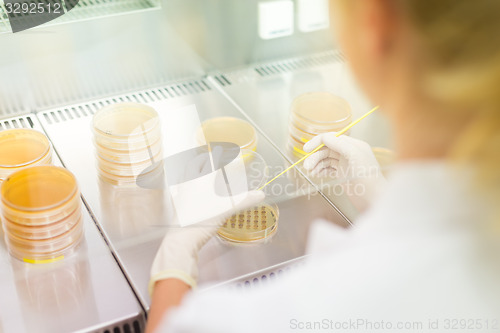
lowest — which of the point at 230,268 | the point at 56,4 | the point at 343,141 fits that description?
the point at 230,268

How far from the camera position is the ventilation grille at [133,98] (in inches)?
63.0

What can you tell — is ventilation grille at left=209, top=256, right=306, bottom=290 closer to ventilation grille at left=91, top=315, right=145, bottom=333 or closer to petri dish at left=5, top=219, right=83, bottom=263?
ventilation grille at left=91, top=315, right=145, bottom=333

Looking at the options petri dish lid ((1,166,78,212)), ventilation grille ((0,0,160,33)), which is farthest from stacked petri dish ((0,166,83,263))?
ventilation grille ((0,0,160,33))

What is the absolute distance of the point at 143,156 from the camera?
1.40 m

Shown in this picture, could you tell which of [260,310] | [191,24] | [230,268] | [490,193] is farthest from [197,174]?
[490,193]

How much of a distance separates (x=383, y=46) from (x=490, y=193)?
8.7 inches

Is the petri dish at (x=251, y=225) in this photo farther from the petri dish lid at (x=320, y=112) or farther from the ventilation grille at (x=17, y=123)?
the ventilation grille at (x=17, y=123)

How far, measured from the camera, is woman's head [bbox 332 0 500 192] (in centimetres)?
63

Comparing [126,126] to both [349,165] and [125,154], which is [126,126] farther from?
[349,165]

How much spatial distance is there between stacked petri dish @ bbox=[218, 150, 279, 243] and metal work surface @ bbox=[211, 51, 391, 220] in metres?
0.13

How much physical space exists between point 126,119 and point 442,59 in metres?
0.97

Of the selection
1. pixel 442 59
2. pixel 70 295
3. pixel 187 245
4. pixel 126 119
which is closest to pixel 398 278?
pixel 442 59

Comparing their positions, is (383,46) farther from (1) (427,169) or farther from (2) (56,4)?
(2) (56,4)

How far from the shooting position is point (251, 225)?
4.30ft
